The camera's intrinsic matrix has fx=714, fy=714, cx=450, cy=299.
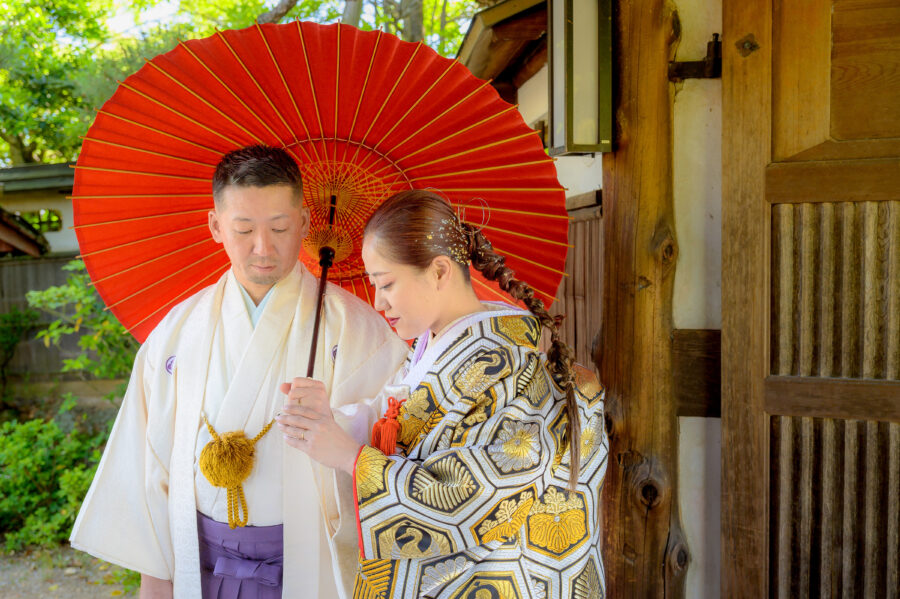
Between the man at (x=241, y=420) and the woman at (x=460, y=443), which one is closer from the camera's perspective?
the woman at (x=460, y=443)

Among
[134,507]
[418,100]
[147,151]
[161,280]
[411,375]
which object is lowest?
[134,507]

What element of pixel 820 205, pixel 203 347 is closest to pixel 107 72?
pixel 203 347

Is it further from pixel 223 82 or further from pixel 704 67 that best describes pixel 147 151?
pixel 704 67

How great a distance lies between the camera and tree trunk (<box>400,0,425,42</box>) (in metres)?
10.8

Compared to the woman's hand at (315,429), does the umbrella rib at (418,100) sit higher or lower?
higher

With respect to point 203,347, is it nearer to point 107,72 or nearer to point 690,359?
point 690,359

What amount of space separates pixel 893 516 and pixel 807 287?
31.8 inches

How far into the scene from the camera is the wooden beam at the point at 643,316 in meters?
2.71

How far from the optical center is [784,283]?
250 centimetres

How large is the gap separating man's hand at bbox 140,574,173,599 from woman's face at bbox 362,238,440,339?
1.17 metres

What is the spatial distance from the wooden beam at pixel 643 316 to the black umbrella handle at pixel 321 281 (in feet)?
3.68

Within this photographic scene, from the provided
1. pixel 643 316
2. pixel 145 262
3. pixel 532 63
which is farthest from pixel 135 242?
pixel 532 63

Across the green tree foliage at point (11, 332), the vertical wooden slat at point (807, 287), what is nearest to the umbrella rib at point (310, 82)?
the vertical wooden slat at point (807, 287)

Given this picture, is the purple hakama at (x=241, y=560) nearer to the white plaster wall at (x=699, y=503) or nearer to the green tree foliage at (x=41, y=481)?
the white plaster wall at (x=699, y=503)
